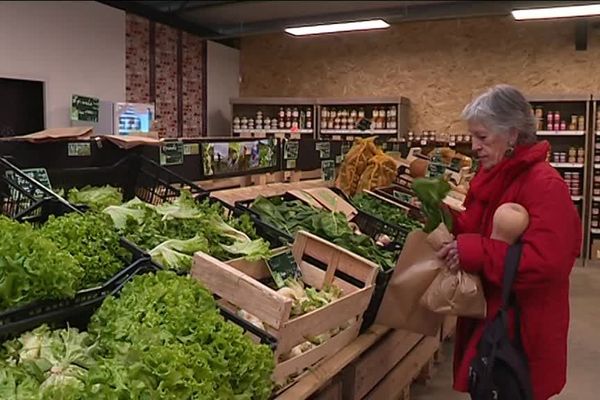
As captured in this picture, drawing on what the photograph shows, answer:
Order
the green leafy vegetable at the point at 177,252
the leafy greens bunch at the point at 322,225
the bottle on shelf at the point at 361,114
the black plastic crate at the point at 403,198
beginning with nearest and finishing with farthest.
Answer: the green leafy vegetable at the point at 177,252 < the leafy greens bunch at the point at 322,225 < the black plastic crate at the point at 403,198 < the bottle on shelf at the point at 361,114

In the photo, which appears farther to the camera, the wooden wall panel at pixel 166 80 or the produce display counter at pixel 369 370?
the wooden wall panel at pixel 166 80

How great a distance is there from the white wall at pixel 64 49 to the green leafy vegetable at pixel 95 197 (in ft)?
15.3

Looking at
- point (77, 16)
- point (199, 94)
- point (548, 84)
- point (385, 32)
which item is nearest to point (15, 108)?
point (77, 16)

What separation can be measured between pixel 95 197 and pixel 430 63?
304 inches

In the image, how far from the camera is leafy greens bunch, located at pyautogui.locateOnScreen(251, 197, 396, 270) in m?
2.87

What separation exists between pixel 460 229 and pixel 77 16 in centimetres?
650

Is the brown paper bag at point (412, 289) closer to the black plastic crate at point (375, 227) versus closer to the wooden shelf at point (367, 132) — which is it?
the black plastic crate at point (375, 227)

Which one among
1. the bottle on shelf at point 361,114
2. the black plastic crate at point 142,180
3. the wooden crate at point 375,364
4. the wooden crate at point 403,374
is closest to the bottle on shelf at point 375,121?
the bottle on shelf at point 361,114

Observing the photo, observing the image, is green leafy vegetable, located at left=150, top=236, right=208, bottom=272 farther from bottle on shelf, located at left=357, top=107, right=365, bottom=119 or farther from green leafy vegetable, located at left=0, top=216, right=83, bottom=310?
bottle on shelf, located at left=357, top=107, right=365, bottom=119

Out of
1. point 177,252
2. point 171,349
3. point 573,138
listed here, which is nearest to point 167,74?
point 573,138

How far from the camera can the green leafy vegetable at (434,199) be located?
2.10 metres

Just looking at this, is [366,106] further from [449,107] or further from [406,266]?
[406,266]

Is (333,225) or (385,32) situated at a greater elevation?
(385,32)

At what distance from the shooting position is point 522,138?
76.4 inches
